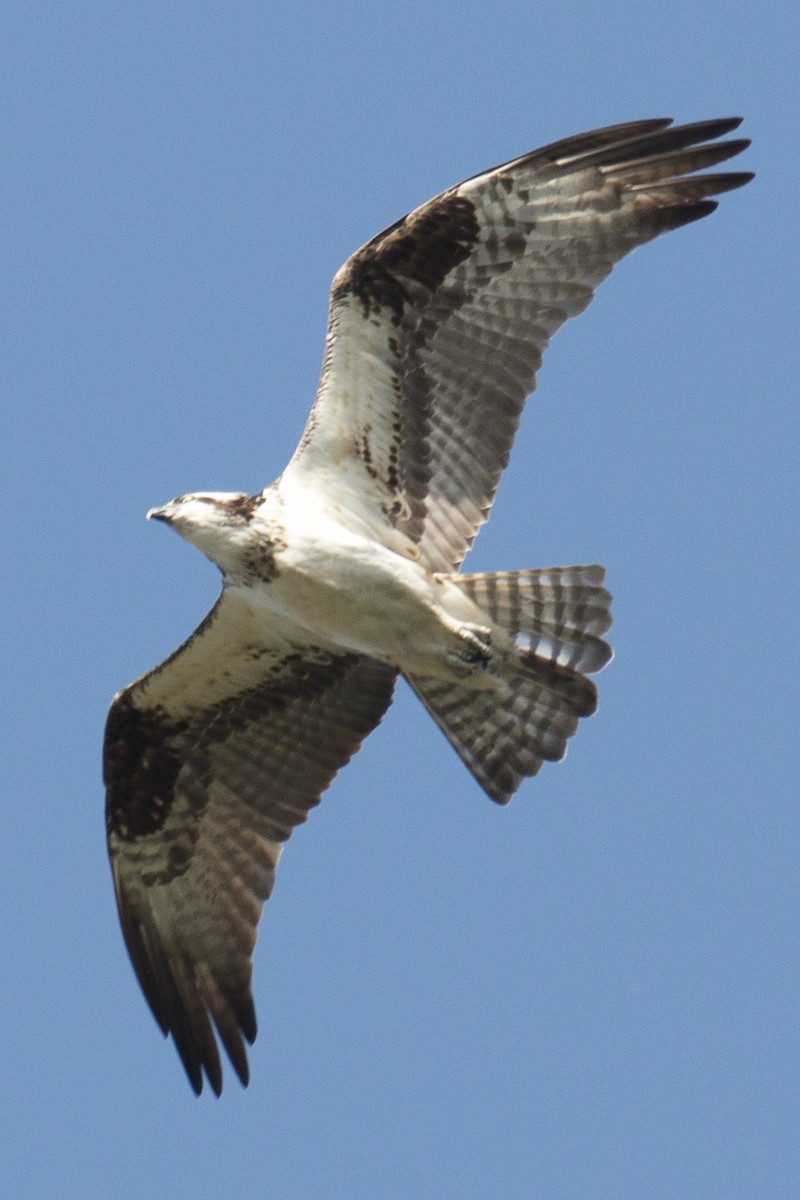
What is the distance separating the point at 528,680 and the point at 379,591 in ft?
3.31

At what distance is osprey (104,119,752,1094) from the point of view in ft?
34.1

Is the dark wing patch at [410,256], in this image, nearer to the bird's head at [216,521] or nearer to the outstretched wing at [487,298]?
the outstretched wing at [487,298]

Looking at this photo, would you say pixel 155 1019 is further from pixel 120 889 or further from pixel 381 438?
pixel 381 438

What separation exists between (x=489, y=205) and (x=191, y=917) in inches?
160

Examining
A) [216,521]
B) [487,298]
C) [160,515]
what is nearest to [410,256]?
[487,298]

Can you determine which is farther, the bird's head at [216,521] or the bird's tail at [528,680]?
the bird's tail at [528,680]

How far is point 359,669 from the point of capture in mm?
11203

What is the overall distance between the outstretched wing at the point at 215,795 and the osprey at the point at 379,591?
0.5 inches

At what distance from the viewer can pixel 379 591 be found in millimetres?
10414

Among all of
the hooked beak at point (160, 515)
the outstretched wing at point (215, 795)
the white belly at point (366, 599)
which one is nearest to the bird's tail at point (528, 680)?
the white belly at point (366, 599)

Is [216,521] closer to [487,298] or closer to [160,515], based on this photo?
[160,515]

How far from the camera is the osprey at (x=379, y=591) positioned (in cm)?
1041

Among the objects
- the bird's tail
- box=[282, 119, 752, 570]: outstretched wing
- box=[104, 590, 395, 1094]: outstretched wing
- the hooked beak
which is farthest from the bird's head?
the bird's tail

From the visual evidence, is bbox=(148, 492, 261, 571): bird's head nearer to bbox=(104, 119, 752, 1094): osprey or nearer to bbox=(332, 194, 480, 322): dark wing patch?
bbox=(104, 119, 752, 1094): osprey
